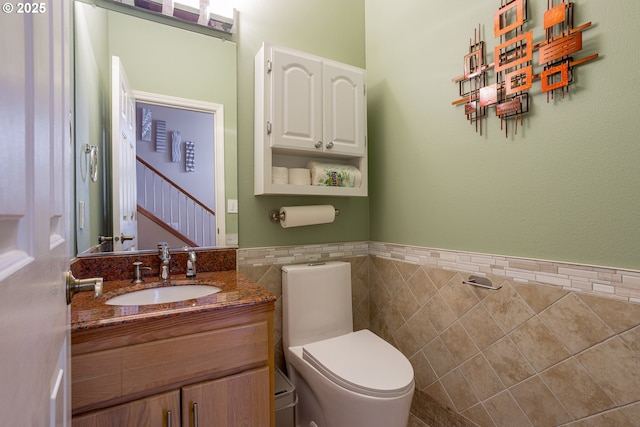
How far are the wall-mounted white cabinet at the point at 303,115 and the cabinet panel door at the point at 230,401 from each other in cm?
86

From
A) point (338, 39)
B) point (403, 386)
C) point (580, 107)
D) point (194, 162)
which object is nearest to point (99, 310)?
point (194, 162)

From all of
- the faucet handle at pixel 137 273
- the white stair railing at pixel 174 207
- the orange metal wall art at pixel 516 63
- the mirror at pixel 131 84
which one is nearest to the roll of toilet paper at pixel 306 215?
the mirror at pixel 131 84

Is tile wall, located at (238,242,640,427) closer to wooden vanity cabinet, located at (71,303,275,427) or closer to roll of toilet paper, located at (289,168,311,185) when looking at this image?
roll of toilet paper, located at (289,168,311,185)

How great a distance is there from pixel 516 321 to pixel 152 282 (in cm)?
154

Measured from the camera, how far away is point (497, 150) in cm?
136

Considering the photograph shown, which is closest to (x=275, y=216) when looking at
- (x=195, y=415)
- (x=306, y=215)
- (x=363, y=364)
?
(x=306, y=215)

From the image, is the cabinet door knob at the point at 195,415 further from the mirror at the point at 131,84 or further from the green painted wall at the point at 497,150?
the green painted wall at the point at 497,150

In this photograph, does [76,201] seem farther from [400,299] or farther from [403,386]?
[400,299]

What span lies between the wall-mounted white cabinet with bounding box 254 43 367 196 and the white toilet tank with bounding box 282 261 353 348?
44cm

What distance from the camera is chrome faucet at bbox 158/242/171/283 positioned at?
140cm

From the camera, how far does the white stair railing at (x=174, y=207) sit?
1466mm

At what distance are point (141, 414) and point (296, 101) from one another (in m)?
1.43

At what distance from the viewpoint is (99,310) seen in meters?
0.97

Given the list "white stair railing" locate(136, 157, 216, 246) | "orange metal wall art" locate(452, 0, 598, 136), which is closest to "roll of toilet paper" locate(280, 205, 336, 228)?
"white stair railing" locate(136, 157, 216, 246)
